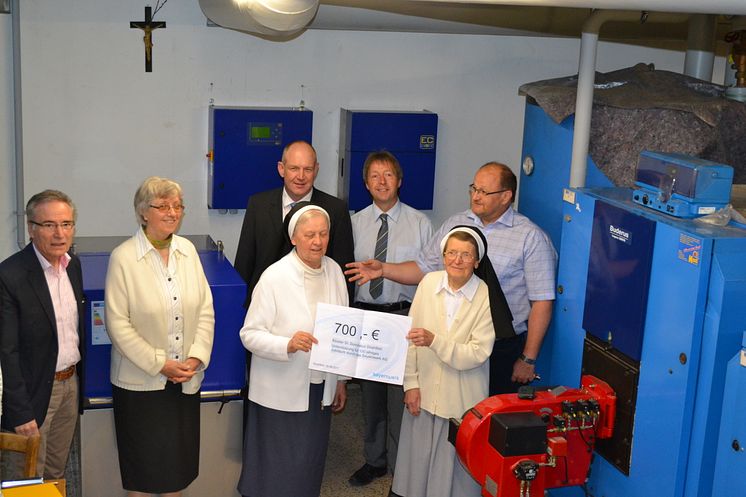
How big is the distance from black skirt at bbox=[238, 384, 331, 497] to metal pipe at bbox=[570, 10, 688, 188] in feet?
5.49

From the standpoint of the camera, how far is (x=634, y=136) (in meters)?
4.75

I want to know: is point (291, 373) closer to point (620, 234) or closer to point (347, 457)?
point (347, 457)

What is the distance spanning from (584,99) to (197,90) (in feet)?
7.91

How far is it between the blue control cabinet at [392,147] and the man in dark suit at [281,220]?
1.02m

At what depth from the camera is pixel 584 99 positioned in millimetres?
4762

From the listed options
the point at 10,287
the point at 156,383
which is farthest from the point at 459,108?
the point at 10,287

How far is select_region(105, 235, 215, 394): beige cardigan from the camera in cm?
409

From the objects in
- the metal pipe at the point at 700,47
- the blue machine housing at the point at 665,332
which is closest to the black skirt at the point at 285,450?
the blue machine housing at the point at 665,332

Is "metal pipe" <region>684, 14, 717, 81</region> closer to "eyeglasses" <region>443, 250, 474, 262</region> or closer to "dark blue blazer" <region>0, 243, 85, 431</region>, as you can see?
"eyeglasses" <region>443, 250, 474, 262</region>

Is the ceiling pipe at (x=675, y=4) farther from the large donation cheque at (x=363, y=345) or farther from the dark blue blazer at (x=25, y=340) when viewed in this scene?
the dark blue blazer at (x=25, y=340)

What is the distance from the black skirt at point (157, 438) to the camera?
14.1ft

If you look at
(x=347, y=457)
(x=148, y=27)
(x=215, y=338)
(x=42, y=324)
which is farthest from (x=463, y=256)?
(x=148, y=27)

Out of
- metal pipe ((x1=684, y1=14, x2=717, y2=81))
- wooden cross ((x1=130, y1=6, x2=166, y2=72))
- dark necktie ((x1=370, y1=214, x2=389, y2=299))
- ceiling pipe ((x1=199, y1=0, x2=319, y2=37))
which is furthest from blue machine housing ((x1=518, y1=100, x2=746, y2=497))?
wooden cross ((x1=130, y1=6, x2=166, y2=72))

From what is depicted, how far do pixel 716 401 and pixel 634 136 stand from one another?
1.59 metres
